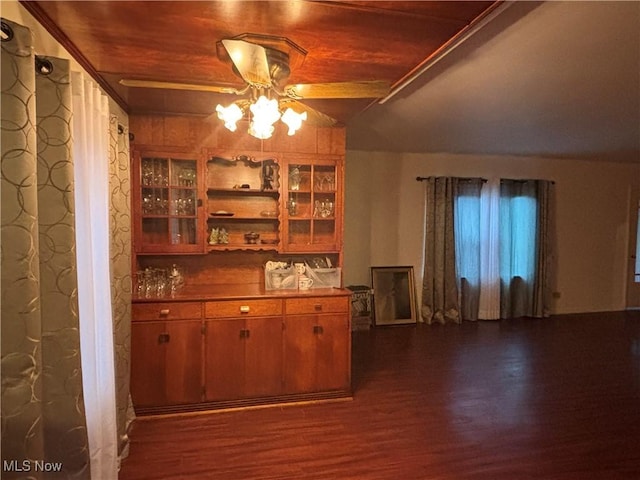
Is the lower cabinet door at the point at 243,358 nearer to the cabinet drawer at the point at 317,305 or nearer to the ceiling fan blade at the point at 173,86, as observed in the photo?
the cabinet drawer at the point at 317,305

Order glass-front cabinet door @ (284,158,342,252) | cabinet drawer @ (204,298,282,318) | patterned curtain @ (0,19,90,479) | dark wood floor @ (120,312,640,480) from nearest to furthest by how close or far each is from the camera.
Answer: patterned curtain @ (0,19,90,479) < dark wood floor @ (120,312,640,480) < cabinet drawer @ (204,298,282,318) < glass-front cabinet door @ (284,158,342,252)

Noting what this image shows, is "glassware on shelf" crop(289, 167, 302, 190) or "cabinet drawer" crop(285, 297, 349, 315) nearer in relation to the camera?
"cabinet drawer" crop(285, 297, 349, 315)

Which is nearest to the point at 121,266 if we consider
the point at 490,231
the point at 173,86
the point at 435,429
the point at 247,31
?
the point at 173,86

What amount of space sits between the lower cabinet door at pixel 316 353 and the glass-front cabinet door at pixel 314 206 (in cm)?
66

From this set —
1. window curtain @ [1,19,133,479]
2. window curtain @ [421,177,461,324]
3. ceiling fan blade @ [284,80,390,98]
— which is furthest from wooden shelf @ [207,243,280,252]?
window curtain @ [421,177,461,324]

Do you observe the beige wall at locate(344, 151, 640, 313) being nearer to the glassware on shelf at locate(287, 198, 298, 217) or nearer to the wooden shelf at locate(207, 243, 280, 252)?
the glassware on shelf at locate(287, 198, 298, 217)

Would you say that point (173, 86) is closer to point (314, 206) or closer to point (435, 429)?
point (314, 206)

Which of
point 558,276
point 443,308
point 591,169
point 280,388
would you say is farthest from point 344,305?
point 591,169

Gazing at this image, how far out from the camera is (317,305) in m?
3.18

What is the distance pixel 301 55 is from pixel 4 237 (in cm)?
151

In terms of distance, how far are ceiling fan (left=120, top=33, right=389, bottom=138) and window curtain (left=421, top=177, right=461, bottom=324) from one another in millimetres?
3592

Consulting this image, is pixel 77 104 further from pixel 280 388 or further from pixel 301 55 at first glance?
pixel 280 388

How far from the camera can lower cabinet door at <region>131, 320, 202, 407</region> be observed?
114 inches

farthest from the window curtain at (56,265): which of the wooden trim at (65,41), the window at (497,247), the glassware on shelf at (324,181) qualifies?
the window at (497,247)
